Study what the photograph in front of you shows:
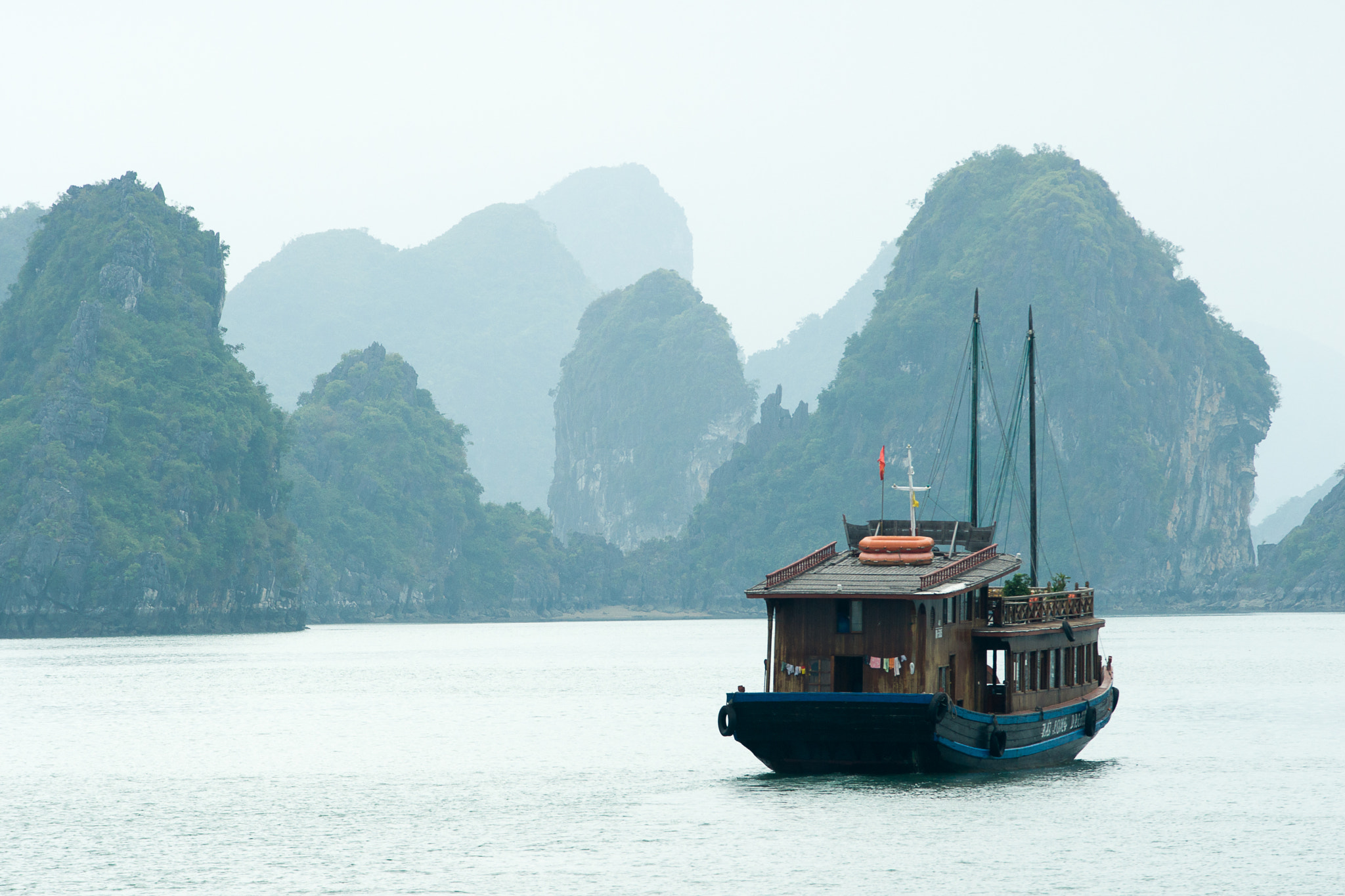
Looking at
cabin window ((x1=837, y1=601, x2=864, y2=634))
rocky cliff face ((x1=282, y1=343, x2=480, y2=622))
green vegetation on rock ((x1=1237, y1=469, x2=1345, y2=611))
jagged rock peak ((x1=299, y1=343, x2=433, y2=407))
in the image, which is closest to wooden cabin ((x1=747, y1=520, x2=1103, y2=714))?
cabin window ((x1=837, y1=601, x2=864, y2=634))

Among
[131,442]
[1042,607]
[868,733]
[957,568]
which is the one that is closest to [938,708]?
[868,733]

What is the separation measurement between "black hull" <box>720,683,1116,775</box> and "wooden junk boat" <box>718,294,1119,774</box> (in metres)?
0.03

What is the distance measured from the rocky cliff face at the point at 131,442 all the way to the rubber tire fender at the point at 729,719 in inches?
3738

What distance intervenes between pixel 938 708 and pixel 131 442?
106m

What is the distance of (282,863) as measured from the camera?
3148 centimetres

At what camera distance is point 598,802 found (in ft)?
127

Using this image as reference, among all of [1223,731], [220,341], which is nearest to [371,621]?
[220,341]

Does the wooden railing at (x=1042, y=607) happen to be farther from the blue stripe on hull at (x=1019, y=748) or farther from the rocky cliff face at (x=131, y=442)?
the rocky cliff face at (x=131, y=442)

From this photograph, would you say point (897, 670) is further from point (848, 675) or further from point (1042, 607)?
point (1042, 607)

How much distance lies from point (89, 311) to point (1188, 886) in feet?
392

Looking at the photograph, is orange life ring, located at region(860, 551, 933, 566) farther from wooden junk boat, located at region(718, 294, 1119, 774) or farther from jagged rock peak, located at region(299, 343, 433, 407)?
jagged rock peak, located at region(299, 343, 433, 407)

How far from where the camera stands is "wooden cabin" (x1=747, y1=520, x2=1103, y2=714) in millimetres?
36656

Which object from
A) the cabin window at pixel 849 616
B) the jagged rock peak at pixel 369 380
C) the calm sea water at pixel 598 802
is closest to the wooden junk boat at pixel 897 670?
the cabin window at pixel 849 616

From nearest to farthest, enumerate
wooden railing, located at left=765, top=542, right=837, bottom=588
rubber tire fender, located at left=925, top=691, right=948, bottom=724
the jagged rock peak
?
rubber tire fender, located at left=925, top=691, right=948, bottom=724 → wooden railing, located at left=765, top=542, right=837, bottom=588 → the jagged rock peak
